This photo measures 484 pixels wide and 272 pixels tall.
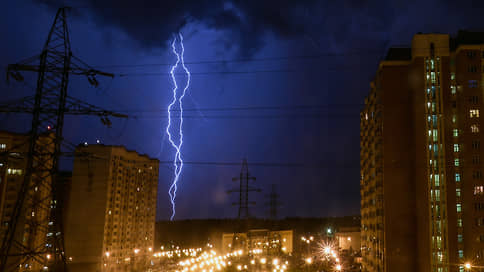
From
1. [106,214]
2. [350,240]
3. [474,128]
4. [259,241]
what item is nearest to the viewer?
[474,128]

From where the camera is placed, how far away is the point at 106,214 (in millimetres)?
73062

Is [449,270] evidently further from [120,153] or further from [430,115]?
[120,153]

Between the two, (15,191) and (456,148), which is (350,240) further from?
(15,191)

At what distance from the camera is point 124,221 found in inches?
3231

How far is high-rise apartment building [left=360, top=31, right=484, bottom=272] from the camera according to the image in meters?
39.6

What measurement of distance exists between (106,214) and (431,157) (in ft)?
187

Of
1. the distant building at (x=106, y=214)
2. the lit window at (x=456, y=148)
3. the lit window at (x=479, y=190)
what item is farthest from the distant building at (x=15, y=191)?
the lit window at (x=479, y=190)

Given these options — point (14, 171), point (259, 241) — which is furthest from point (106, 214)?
point (259, 241)

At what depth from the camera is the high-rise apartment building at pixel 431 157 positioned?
39.6 meters

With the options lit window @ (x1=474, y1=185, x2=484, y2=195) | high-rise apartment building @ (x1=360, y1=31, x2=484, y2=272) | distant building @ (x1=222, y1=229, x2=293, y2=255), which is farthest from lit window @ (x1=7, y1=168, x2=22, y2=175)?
lit window @ (x1=474, y1=185, x2=484, y2=195)

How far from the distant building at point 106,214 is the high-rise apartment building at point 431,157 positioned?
42.7m

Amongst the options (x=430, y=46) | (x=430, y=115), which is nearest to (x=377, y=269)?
(x=430, y=115)

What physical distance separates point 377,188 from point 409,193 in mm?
5057

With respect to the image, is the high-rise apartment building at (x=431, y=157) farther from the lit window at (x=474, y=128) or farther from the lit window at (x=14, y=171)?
the lit window at (x=14, y=171)
